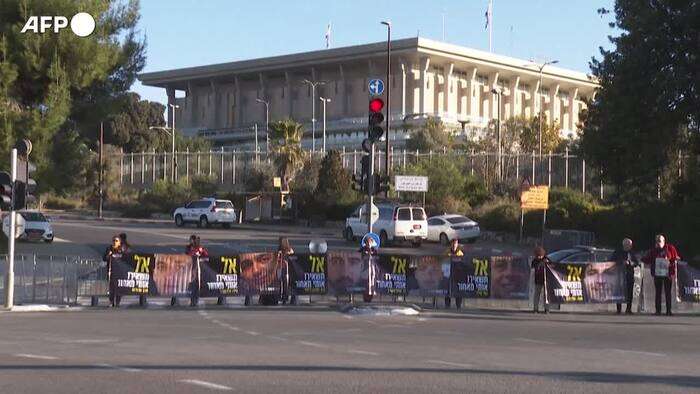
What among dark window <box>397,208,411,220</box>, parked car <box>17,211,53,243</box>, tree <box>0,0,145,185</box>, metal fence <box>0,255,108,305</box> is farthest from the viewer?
dark window <box>397,208,411,220</box>

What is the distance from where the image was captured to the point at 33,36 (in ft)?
107

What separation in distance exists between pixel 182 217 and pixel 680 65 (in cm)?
3116

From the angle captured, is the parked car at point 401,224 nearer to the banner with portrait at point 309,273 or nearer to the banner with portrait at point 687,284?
the banner with portrait at point 309,273

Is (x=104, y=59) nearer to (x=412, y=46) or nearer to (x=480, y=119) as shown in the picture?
(x=412, y=46)

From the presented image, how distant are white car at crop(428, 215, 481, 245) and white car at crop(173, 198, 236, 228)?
15393 mm

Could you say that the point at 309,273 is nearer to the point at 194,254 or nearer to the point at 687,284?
the point at 194,254

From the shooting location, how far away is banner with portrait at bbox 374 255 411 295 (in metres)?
24.5

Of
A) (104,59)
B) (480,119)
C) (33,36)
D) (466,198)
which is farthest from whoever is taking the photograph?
(480,119)

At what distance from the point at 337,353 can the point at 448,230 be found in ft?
108

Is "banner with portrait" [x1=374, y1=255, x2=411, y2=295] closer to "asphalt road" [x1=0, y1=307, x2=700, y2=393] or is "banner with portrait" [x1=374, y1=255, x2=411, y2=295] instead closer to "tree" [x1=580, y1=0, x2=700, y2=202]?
"asphalt road" [x1=0, y1=307, x2=700, y2=393]

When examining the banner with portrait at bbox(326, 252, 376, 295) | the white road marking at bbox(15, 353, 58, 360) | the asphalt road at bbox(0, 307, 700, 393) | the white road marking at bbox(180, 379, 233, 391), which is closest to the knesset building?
the banner with portrait at bbox(326, 252, 376, 295)

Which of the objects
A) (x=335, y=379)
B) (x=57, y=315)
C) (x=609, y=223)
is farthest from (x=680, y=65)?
(x=335, y=379)

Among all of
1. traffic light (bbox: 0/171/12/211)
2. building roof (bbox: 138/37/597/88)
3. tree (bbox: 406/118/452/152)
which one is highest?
building roof (bbox: 138/37/597/88)

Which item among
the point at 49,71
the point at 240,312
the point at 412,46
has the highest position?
the point at 412,46
